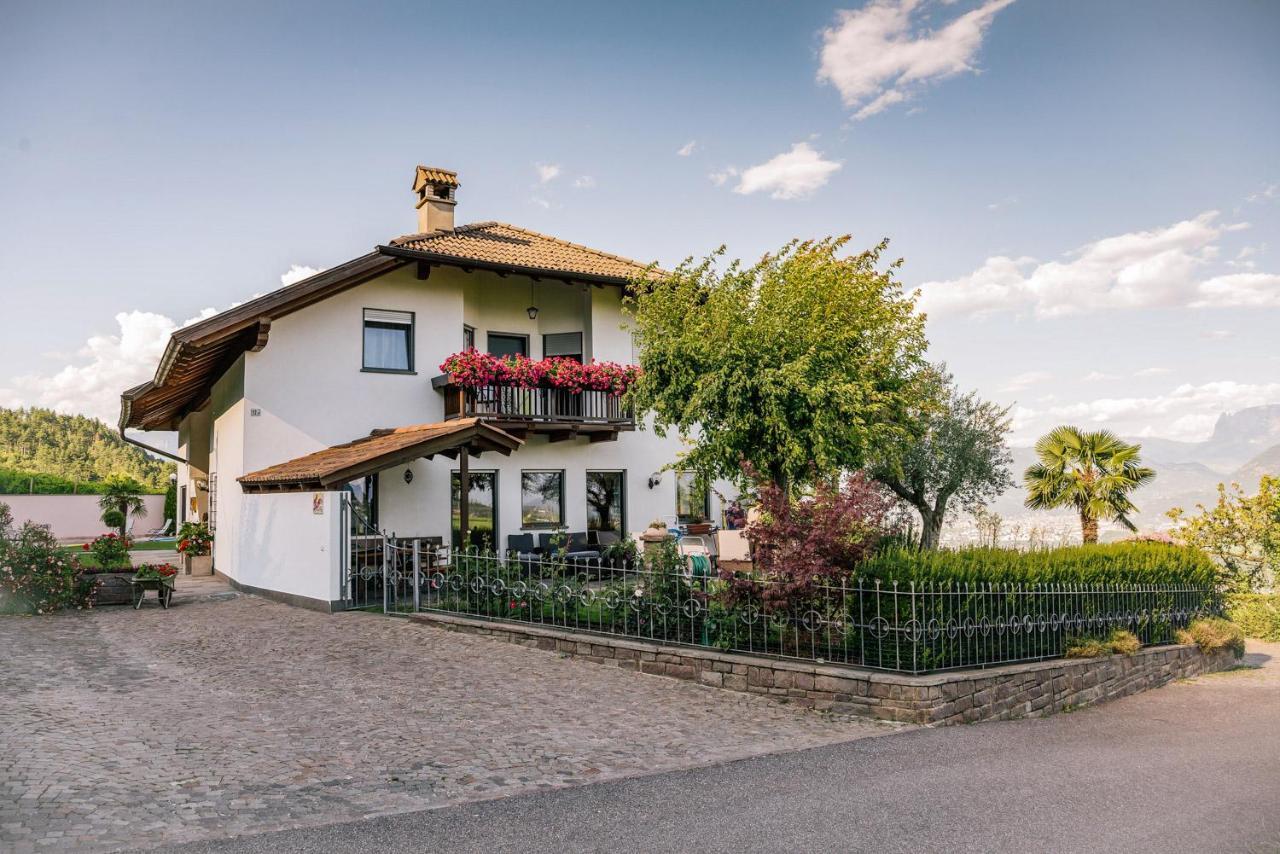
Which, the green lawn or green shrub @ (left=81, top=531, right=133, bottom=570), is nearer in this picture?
green shrub @ (left=81, top=531, right=133, bottom=570)

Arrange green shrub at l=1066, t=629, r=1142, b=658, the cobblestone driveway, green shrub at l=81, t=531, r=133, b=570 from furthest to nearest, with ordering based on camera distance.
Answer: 1. green shrub at l=81, t=531, r=133, b=570
2. green shrub at l=1066, t=629, r=1142, b=658
3. the cobblestone driveway

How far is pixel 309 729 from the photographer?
274 inches

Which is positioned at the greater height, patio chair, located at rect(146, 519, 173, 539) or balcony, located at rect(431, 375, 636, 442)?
balcony, located at rect(431, 375, 636, 442)

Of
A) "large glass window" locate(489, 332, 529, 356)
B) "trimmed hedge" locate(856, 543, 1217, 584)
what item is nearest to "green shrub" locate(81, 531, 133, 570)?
"large glass window" locate(489, 332, 529, 356)

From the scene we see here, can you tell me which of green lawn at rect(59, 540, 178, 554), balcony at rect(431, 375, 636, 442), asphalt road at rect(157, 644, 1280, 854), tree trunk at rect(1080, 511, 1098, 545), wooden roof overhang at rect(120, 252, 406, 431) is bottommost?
asphalt road at rect(157, 644, 1280, 854)

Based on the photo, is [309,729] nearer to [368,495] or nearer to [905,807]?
[905,807]

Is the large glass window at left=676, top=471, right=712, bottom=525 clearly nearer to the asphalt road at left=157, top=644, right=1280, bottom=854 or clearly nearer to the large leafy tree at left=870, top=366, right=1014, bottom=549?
the large leafy tree at left=870, top=366, right=1014, bottom=549

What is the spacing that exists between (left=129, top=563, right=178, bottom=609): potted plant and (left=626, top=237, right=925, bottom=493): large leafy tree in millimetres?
8800

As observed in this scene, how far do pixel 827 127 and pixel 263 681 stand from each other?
1297 centimetres

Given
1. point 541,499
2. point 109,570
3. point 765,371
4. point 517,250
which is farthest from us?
point 517,250

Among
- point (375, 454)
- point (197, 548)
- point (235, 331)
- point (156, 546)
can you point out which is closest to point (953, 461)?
point (375, 454)

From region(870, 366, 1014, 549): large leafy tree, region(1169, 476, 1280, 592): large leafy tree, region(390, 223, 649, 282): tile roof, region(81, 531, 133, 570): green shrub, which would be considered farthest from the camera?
region(870, 366, 1014, 549): large leafy tree

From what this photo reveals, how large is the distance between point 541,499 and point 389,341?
4803 mm

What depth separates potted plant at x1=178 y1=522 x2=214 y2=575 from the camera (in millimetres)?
20562
